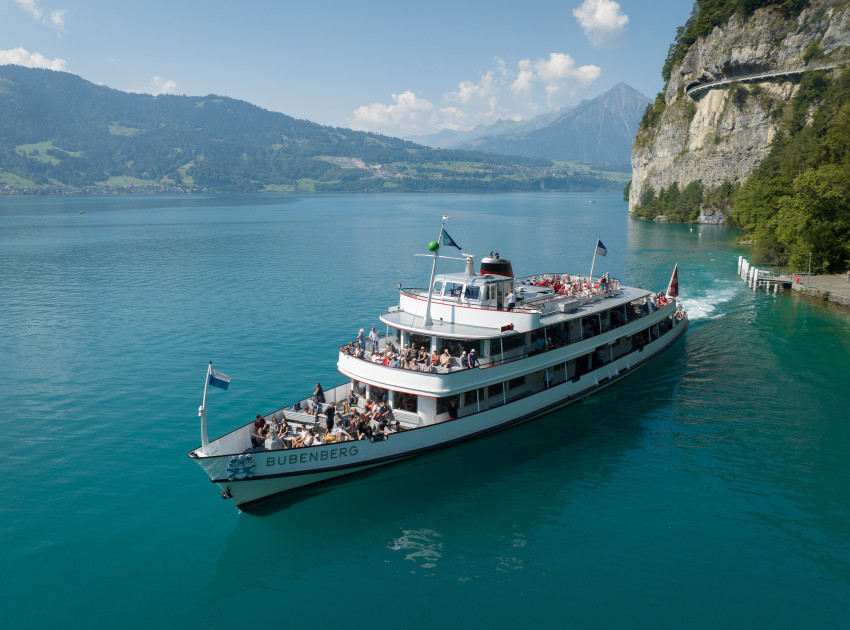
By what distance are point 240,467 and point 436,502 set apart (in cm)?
673

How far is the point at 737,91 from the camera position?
4286 inches

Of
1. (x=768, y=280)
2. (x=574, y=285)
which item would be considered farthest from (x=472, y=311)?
(x=768, y=280)

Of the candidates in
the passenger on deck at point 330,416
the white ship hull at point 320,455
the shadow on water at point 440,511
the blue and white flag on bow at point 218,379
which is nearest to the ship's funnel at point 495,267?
the white ship hull at point 320,455

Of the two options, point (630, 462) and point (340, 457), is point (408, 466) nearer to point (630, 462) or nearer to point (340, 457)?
point (340, 457)

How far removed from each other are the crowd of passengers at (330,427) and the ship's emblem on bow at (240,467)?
1.07 metres

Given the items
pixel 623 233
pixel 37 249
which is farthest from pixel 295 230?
pixel 623 233

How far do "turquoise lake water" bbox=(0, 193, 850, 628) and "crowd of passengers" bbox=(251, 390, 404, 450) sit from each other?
177cm

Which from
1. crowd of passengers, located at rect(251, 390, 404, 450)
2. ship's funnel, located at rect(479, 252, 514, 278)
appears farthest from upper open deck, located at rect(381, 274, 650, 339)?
crowd of passengers, located at rect(251, 390, 404, 450)

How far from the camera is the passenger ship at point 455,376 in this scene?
1919 cm

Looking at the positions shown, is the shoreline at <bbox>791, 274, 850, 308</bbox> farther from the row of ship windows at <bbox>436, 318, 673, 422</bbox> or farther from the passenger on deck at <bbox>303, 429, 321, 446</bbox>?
the passenger on deck at <bbox>303, 429, 321, 446</bbox>

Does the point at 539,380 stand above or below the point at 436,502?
above

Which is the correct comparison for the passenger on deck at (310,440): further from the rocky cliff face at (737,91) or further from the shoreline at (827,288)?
the rocky cliff face at (737,91)

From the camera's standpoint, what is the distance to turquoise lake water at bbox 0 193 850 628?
15172 millimetres

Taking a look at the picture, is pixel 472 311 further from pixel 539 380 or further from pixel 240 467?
pixel 240 467
